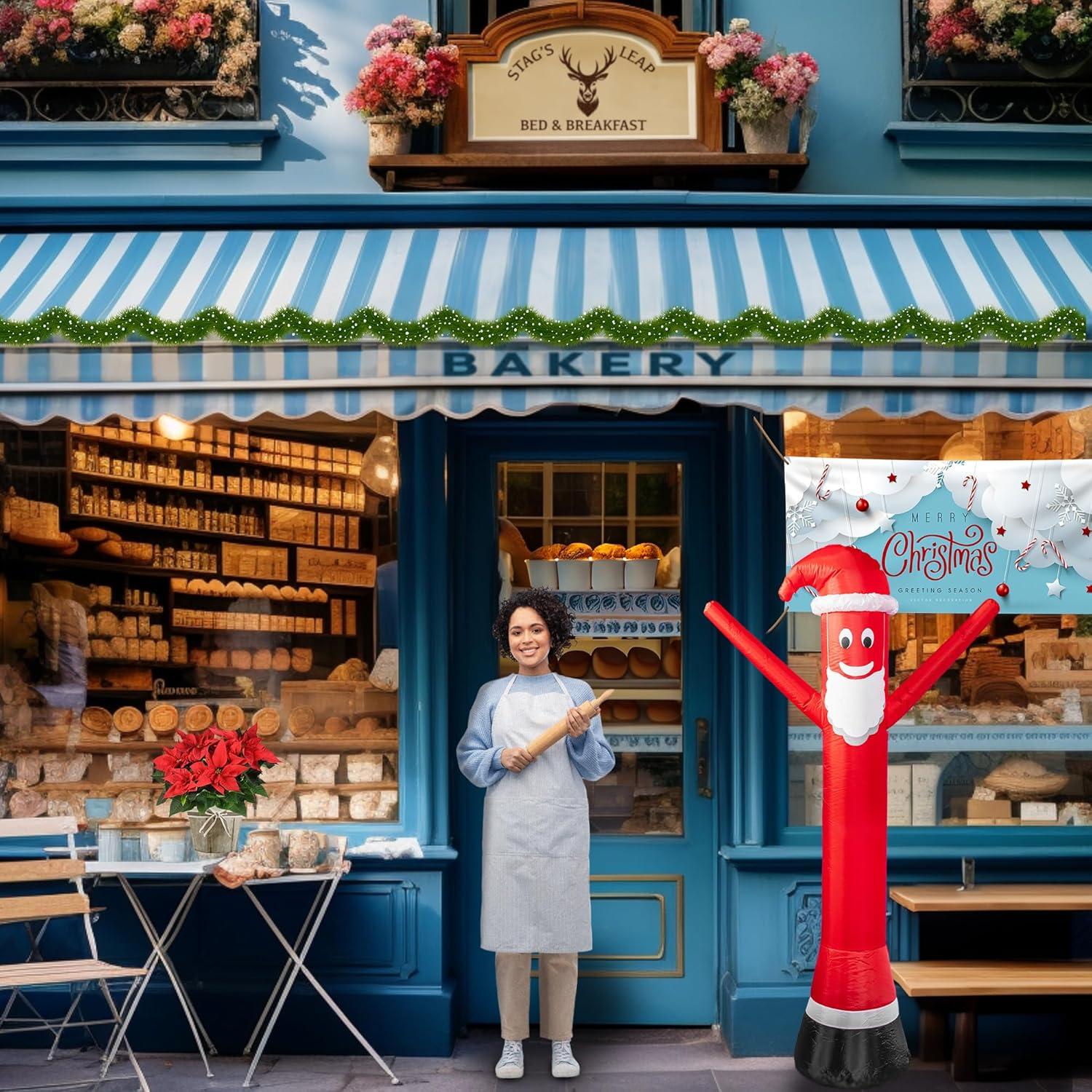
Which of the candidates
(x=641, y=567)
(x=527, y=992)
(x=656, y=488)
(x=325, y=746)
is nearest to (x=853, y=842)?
(x=527, y=992)

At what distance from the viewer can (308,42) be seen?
22.1 ft

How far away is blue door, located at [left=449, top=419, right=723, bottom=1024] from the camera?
673cm

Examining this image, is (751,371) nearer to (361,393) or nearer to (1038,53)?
(361,393)

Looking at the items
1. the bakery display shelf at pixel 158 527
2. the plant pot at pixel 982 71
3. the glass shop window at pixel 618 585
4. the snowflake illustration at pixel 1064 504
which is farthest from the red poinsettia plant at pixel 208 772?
the plant pot at pixel 982 71

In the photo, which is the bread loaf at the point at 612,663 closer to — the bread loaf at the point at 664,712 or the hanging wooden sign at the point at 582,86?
the bread loaf at the point at 664,712

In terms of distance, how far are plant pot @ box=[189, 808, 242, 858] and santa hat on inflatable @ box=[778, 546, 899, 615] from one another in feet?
8.33

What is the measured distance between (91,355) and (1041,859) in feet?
15.3

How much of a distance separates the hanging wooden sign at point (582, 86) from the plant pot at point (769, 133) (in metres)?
0.16

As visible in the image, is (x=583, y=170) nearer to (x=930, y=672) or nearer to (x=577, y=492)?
(x=577, y=492)

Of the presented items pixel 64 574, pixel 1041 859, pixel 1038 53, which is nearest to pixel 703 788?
pixel 1041 859

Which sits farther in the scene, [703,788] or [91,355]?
[703,788]

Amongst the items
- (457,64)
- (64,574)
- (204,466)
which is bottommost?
(64,574)

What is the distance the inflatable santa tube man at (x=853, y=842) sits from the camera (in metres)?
4.84

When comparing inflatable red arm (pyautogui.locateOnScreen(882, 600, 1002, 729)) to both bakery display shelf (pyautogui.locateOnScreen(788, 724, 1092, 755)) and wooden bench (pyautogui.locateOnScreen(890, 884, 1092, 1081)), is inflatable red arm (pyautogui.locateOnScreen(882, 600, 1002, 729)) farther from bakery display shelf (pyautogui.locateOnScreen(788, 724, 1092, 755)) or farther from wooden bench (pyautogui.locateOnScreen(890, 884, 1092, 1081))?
bakery display shelf (pyautogui.locateOnScreen(788, 724, 1092, 755))
